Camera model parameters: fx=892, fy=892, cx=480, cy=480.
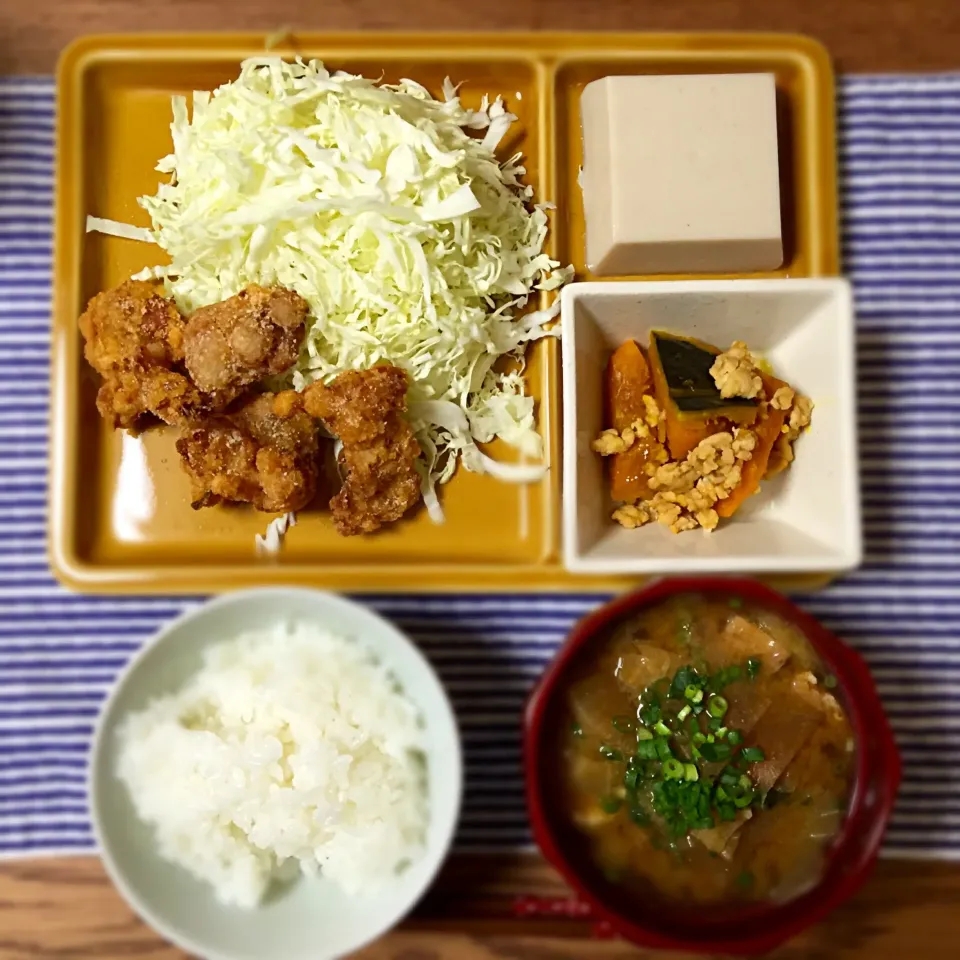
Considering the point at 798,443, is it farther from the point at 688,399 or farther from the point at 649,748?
the point at 649,748

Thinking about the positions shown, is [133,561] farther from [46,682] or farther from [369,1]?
[369,1]

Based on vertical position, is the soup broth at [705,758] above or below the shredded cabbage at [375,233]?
below

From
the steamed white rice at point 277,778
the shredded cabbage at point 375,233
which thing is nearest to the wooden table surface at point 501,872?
the shredded cabbage at point 375,233

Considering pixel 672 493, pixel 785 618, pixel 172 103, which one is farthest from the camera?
pixel 172 103

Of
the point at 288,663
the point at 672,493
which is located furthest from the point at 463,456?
the point at 288,663

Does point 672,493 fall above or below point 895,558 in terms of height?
above

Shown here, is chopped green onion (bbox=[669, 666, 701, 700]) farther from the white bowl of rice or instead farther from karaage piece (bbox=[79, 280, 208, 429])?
karaage piece (bbox=[79, 280, 208, 429])

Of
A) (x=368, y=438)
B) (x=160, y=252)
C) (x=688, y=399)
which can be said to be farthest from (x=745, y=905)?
(x=160, y=252)

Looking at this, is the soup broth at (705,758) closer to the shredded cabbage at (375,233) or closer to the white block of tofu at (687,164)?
the shredded cabbage at (375,233)
